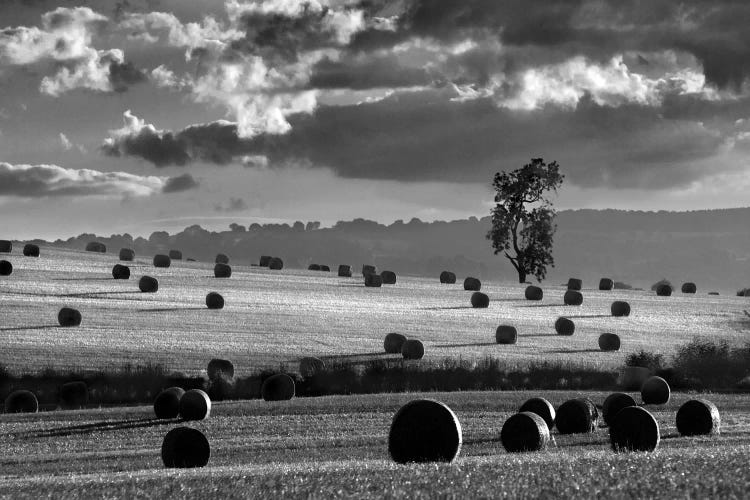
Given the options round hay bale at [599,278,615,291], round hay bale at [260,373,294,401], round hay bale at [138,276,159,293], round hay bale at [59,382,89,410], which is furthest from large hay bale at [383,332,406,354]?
round hay bale at [599,278,615,291]

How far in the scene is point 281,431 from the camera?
29.5m

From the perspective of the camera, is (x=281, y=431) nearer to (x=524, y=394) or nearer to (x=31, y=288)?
(x=524, y=394)

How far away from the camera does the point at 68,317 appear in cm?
5384

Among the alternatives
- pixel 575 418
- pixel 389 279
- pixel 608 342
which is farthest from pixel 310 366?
pixel 389 279

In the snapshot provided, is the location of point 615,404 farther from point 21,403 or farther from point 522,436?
point 21,403

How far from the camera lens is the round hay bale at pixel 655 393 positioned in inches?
1479

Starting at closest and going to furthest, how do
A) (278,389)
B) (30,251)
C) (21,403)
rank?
1. (21,403)
2. (278,389)
3. (30,251)

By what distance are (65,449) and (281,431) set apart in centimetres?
580

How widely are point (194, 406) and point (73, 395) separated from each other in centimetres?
1036

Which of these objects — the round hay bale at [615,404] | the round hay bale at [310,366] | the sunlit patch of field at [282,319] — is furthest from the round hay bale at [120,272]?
the round hay bale at [615,404]

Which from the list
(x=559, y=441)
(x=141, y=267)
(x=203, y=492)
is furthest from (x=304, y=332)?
(x=203, y=492)

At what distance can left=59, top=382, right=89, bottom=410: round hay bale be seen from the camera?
40812 millimetres

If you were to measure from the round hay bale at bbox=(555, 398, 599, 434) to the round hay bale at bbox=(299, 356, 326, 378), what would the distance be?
1809cm

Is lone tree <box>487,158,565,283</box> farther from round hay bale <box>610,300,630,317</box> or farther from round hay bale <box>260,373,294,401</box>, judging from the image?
round hay bale <box>260,373,294,401</box>
